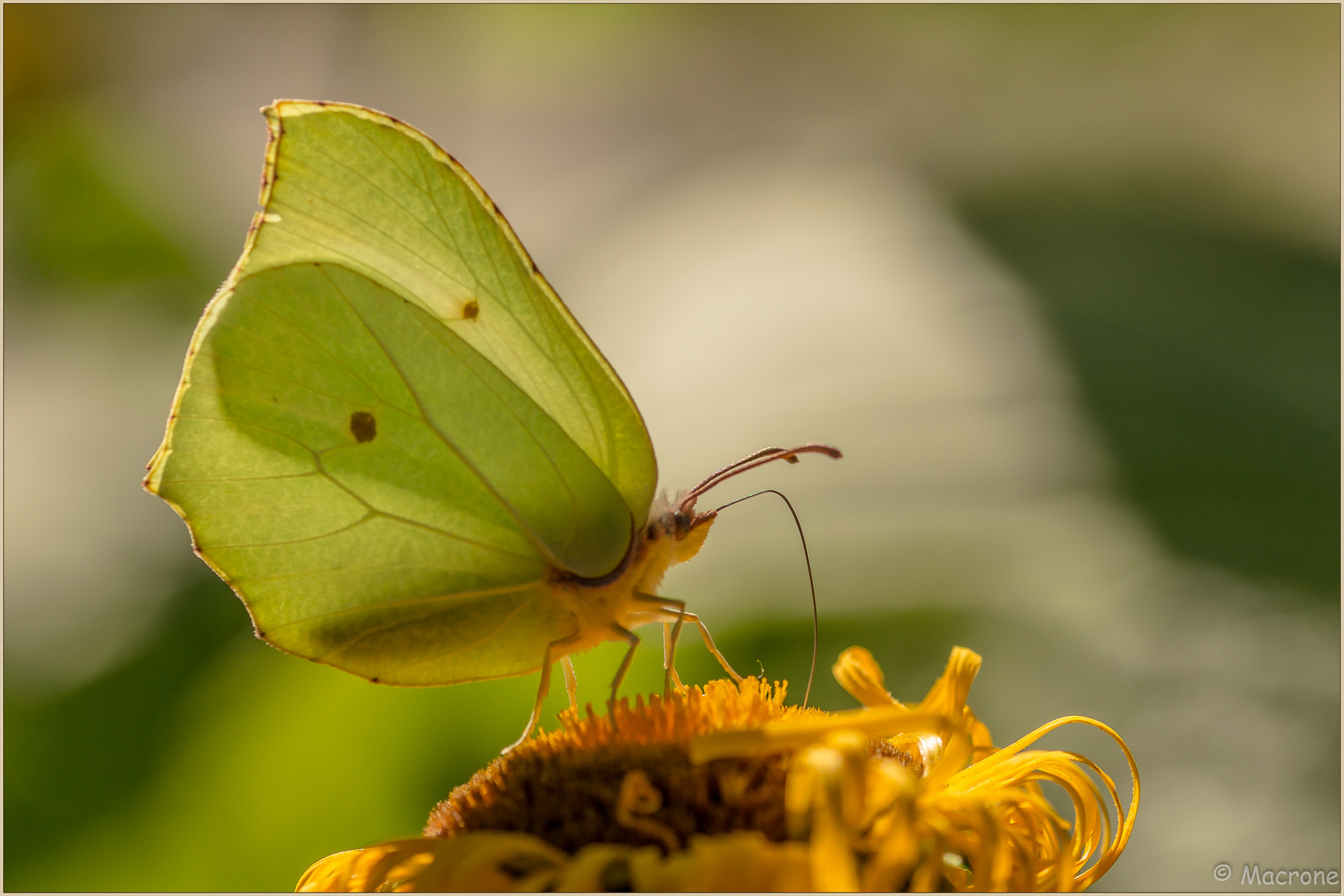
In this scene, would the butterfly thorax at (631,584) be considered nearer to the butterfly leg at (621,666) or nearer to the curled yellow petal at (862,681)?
the butterfly leg at (621,666)

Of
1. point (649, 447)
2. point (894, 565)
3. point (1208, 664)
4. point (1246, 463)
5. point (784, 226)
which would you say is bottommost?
point (1208, 664)

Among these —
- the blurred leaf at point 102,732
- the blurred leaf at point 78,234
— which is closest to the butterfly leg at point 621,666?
the blurred leaf at point 102,732

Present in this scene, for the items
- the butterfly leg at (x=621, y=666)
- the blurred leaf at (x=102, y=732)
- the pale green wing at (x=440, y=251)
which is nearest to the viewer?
the butterfly leg at (x=621, y=666)

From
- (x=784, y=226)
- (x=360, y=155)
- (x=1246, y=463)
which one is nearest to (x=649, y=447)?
(x=360, y=155)

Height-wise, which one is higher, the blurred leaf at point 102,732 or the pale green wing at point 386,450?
the pale green wing at point 386,450

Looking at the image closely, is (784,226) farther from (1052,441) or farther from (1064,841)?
(1064,841)
